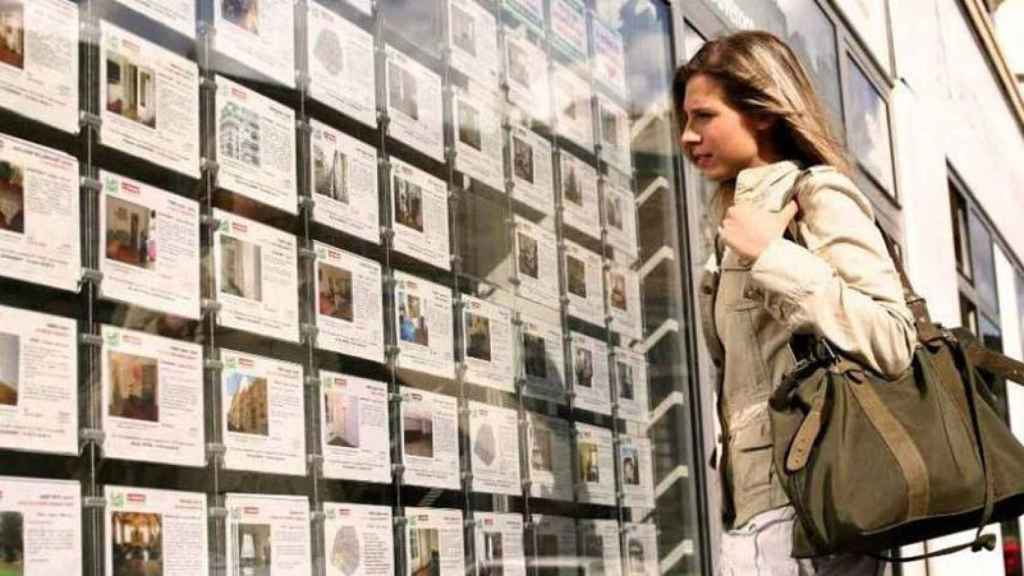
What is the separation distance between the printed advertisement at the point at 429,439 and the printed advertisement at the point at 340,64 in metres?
0.57

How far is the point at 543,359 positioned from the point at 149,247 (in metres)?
1.58

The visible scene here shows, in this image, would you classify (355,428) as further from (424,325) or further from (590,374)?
(590,374)

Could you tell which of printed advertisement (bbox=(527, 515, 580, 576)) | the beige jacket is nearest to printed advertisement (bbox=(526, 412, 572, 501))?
printed advertisement (bbox=(527, 515, 580, 576))

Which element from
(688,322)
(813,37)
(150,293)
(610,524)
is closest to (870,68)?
(813,37)

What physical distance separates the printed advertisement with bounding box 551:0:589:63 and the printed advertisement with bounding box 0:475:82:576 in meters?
2.30

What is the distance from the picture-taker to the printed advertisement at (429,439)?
340cm

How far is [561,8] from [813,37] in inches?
92.3

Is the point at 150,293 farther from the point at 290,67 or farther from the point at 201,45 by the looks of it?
the point at 290,67

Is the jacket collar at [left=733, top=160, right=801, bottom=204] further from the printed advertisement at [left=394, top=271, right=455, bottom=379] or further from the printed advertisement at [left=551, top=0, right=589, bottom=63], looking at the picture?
the printed advertisement at [left=551, top=0, right=589, bottom=63]

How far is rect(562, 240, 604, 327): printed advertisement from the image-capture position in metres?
4.30

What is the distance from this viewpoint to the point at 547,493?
13.2 ft

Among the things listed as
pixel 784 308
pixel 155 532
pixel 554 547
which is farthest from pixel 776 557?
pixel 554 547

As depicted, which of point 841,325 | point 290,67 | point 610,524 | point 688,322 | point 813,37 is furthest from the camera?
point 813,37

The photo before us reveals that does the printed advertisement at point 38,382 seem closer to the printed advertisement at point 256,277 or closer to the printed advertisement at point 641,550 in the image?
the printed advertisement at point 256,277
